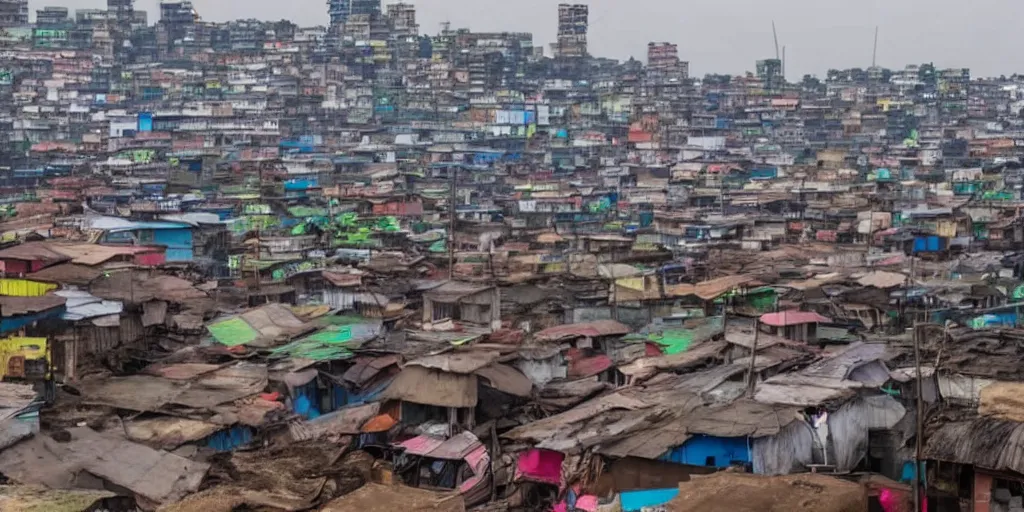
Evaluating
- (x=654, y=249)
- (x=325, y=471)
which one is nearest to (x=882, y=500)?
(x=325, y=471)

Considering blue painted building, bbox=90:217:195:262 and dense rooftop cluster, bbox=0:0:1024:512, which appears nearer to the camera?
dense rooftop cluster, bbox=0:0:1024:512

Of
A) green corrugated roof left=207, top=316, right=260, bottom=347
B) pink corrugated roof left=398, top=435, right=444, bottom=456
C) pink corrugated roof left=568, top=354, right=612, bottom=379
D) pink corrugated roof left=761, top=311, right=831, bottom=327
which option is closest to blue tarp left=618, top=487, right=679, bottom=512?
pink corrugated roof left=398, top=435, right=444, bottom=456

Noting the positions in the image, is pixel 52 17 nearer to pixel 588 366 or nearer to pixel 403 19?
pixel 403 19

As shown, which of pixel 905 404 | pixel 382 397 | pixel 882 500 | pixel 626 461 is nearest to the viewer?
pixel 882 500

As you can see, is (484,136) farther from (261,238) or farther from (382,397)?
(382,397)

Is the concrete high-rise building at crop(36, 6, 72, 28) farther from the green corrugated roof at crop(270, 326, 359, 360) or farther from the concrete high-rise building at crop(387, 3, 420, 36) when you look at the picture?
the green corrugated roof at crop(270, 326, 359, 360)

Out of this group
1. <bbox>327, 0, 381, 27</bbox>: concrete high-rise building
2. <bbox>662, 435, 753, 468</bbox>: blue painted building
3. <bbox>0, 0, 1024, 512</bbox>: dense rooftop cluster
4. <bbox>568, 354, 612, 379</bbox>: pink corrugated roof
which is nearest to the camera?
<bbox>662, 435, 753, 468</bbox>: blue painted building

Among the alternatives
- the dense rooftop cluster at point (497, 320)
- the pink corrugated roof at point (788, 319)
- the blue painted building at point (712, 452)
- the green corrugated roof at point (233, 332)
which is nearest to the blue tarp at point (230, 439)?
the dense rooftop cluster at point (497, 320)
